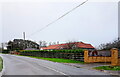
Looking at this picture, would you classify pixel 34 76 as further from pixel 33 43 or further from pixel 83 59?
pixel 33 43

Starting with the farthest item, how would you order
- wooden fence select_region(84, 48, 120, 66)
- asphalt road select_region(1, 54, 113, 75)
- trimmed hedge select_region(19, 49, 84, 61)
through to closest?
1. trimmed hedge select_region(19, 49, 84, 61)
2. wooden fence select_region(84, 48, 120, 66)
3. asphalt road select_region(1, 54, 113, 75)

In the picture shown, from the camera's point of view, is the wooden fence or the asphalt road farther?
the wooden fence

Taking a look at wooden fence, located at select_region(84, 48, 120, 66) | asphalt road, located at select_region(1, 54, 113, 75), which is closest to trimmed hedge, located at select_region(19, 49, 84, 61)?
wooden fence, located at select_region(84, 48, 120, 66)

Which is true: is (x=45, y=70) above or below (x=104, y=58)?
below

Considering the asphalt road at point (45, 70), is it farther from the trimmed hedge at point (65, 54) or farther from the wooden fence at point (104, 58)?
the trimmed hedge at point (65, 54)

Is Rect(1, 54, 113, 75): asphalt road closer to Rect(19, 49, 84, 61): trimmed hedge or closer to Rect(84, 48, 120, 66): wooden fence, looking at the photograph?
Rect(84, 48, 120, 66): wooden fence

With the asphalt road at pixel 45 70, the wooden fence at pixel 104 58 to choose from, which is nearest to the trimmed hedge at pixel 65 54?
the wooden fence at pixel 104 58

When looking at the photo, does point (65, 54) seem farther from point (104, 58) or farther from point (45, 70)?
point (45, 70)

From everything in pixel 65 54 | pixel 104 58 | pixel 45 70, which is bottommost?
Answer: pixel 45 70

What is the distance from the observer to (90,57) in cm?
2342

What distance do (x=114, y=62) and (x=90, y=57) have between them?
479 centimetres

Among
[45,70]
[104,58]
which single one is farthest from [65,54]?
[45,70]

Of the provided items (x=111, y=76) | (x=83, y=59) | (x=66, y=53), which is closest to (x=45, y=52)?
(x=66, y=53)

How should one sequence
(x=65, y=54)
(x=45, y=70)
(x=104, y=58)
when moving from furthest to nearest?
1. (x=65, y=54)
2. (x=104, y=58)
3. (x=45, y=70)
